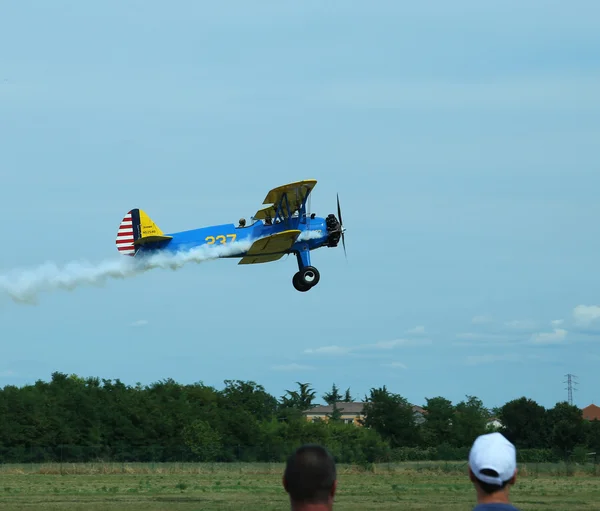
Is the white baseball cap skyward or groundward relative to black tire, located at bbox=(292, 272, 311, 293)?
groundward

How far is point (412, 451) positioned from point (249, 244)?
2514 cm

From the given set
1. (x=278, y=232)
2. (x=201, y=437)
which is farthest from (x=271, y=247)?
(x=201, y=437)

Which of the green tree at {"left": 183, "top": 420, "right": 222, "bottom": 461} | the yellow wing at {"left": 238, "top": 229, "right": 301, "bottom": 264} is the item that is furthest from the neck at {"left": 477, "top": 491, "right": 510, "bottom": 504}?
the green tree at {"left": 183, "top": 420, "right": 222, "bottom": 461}

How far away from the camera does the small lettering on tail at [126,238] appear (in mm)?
34719

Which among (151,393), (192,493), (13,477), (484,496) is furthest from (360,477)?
(484,496)

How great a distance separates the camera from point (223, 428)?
60.8m

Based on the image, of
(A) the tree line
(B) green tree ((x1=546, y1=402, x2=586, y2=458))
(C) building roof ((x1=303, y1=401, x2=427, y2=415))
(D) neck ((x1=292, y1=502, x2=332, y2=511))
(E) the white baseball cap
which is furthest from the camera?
(C) building roof ((x1=303, y1=401, x2=427, y2=415))

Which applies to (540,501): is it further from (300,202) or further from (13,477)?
(13,477)

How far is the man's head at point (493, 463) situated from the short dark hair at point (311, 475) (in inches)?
25.7

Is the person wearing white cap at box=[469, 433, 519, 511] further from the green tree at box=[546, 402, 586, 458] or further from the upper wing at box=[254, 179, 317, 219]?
the green tree at box=[546, 402, 586, 458]

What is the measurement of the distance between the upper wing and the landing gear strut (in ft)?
4.83

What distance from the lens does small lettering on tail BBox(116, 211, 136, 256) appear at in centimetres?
3472

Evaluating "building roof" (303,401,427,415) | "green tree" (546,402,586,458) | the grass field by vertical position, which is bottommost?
the grass field

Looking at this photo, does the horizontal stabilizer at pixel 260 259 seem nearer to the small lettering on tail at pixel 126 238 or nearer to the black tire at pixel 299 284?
the black tire at pixel 299 284
